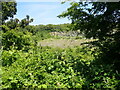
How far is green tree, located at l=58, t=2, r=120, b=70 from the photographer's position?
19.4 feet

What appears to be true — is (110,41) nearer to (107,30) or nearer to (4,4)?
(107,30)

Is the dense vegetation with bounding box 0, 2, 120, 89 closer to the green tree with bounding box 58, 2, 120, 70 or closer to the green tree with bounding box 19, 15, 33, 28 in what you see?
the green tree with bounding box 58, 2, 120, 70

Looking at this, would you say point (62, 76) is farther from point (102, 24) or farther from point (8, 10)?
point (8, 10)

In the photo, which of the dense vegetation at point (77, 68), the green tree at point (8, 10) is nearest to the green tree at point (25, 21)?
the green tree at point (8, 10)

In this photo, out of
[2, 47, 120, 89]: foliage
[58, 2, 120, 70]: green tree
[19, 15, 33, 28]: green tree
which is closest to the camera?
[2, 47, 120, 89]: foliage

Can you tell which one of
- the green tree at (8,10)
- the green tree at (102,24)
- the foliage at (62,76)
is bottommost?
the foliage at (62,76)

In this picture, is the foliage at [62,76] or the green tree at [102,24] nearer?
the foliage at [62,76]

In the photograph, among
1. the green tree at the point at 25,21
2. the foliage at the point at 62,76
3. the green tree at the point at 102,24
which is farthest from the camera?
the green tree at the point at 25,21

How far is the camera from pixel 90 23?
596 centimetres

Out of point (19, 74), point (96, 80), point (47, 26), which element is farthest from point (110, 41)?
point (47, 26)

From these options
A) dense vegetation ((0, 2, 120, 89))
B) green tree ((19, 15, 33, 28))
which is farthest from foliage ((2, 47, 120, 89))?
green tree ((19, 15, 33, 28))

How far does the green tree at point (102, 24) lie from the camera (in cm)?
591

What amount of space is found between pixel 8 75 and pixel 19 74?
0.31 metres

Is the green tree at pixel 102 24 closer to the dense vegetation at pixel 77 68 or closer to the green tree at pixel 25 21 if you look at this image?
the dense vegetation at pixel 77 68
